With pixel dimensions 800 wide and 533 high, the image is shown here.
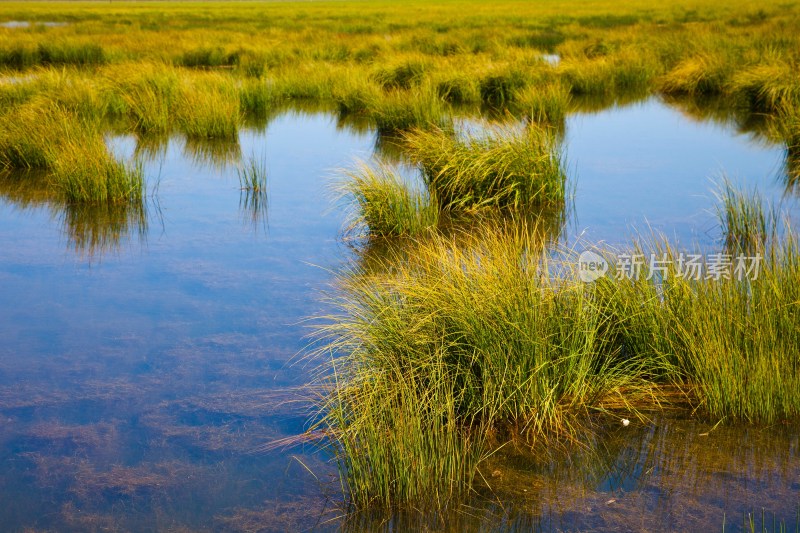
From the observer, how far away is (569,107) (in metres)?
13.3

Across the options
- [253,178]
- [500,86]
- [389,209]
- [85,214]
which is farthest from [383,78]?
[389,209]

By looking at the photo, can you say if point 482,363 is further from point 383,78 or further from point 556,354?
point 383,78

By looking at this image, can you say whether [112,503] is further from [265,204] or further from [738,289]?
[265,204]

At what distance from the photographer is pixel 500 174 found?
742cm

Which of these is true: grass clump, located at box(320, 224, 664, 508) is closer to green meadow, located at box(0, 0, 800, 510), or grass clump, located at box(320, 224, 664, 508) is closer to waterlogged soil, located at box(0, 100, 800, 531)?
green meadow, located at box(0, 0, 800, 510)

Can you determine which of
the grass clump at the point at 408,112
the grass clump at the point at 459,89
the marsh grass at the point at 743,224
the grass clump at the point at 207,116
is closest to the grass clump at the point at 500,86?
the grass clump at the point at 459,89

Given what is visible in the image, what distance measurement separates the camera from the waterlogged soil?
333 cm

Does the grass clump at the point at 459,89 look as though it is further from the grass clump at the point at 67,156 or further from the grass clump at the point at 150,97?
the grass clump at the point at 67,156

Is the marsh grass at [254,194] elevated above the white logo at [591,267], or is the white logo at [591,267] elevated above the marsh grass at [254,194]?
the white logo at [591,267]

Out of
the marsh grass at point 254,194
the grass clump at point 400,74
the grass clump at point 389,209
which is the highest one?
the grass clump at point 400,74

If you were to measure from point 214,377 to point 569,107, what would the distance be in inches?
393

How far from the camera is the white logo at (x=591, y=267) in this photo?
4.32m

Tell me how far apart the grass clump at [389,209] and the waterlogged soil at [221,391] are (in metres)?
0.31

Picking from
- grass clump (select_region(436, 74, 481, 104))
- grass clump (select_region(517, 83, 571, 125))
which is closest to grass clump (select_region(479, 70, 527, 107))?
grass clump (select_region(436, 74, 481, 104))
